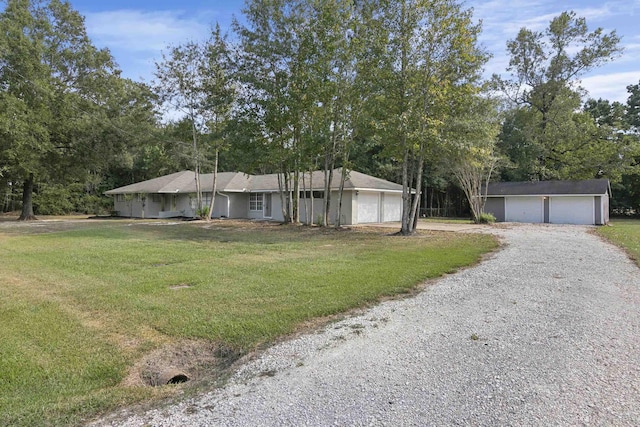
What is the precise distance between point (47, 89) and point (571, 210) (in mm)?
32321

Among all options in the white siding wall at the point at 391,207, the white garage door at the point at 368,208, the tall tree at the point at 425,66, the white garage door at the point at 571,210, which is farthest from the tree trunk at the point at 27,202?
the white garage door at the point at 571,210

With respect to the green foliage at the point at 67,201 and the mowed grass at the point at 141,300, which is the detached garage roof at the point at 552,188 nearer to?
the mowed grass at the point at 141,300

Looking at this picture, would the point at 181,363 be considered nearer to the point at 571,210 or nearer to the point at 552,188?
the point at 571,210

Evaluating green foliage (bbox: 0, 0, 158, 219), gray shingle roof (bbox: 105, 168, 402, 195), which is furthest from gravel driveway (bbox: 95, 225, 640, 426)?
green foliage (bbox: 0, 0, 158, 219)

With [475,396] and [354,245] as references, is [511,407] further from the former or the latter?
[354,245]

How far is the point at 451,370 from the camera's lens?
357 cm

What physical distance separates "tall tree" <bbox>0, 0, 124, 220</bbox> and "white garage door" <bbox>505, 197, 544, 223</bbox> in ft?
91.8

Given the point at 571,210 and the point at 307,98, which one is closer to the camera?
the point at 307,98

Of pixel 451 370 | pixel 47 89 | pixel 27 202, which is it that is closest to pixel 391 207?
pixel 47 89

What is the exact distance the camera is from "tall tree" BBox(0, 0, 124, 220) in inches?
824

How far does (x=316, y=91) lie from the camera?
17391 millimetres

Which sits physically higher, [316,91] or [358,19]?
[358,19]

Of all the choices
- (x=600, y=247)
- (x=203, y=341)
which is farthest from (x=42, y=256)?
(x=600, y=247)

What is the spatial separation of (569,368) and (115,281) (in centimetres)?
711
